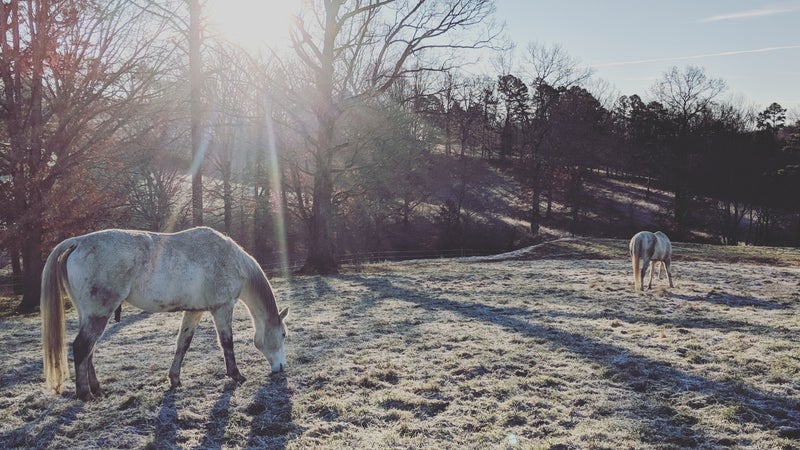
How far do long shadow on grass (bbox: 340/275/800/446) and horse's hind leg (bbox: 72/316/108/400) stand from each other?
19.5 ft

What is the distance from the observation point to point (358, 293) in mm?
12984

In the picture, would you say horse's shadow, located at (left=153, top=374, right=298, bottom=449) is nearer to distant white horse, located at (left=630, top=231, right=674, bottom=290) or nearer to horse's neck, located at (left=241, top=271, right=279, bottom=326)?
horse's neck, located at (left=241, top=271, right=279, bottom=326)

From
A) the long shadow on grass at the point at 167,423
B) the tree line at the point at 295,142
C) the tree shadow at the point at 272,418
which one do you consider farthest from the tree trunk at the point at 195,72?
the tree shadow at the point at 272,418

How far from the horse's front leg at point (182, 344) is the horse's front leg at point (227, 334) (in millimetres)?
288

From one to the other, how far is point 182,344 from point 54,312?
147 centimetres

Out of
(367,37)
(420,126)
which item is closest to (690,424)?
(367,37)

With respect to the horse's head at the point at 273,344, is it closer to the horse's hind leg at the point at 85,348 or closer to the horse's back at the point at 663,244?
the horse's hind leg at the point at 85,348

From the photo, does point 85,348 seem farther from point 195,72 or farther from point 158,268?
point 195,72

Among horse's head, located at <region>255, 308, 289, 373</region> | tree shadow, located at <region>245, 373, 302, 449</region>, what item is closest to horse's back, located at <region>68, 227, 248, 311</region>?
horse's head, located at <region>255, 308, 289, 373</region>

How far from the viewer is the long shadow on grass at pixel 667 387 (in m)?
4.78

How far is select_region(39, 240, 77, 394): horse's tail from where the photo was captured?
17.2 feet

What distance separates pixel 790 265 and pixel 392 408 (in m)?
21.4

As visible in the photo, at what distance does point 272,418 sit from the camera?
16.9 ft

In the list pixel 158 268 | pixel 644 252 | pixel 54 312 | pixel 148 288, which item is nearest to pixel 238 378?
pixel 148 288
